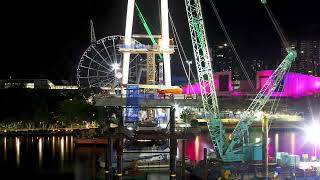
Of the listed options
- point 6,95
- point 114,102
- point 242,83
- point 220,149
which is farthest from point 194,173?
point 242,83

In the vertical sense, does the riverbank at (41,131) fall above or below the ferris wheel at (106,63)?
below

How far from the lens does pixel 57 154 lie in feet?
144

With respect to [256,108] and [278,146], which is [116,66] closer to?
[278,146]

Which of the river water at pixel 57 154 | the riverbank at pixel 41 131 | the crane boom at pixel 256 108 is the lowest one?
the river water at pixel 57 154

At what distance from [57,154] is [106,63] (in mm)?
24593

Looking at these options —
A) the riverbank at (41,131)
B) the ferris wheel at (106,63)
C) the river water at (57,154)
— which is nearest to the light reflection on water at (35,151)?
the river water at (57,154)

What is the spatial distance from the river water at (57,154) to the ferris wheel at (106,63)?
10.6 metres

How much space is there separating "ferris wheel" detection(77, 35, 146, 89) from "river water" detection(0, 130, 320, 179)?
1060 centimetres

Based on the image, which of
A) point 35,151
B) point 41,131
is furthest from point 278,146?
point 41,131

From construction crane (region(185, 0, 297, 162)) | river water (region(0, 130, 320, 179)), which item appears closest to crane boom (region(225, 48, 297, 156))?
construction crane (region(185, 0, 297, 162))

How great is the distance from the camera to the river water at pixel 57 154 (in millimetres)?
35438

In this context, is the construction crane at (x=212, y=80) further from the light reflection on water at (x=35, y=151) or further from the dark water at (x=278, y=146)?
the light reflection on water at (x=35, y=151)

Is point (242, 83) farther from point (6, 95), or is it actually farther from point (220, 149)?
point (220, 149)

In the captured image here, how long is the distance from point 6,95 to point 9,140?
784 inches
